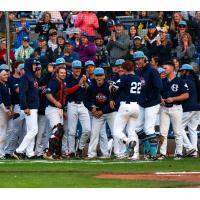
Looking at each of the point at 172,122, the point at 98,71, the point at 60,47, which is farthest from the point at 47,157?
the point at 60,47

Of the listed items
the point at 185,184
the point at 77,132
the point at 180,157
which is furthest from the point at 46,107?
the point at 185,184

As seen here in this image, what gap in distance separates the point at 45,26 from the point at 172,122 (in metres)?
6.51

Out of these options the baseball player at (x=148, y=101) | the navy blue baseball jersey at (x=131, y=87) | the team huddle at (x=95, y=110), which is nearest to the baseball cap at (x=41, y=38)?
the team huddle at (x=95, y=110)

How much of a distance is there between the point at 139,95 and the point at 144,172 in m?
3.31

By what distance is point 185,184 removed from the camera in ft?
42.4

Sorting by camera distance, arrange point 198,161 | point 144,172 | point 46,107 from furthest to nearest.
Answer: point 46,107 < point 198,161 < point 144,172

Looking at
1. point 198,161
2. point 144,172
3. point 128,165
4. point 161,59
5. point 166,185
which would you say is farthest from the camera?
point 161,59

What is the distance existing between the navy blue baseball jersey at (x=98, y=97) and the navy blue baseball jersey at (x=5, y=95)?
5.56ft

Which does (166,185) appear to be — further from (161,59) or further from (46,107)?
(161,59)

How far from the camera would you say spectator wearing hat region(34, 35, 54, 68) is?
22109 millimetres

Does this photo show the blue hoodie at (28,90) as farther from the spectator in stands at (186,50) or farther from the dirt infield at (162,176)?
the spectator in stands at (186,50)

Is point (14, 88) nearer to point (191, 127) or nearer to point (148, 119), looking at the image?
point (148, 119)

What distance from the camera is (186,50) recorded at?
22484 mm

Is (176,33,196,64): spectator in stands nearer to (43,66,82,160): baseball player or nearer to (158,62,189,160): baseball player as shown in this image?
(158,62,189,160): baseball player
